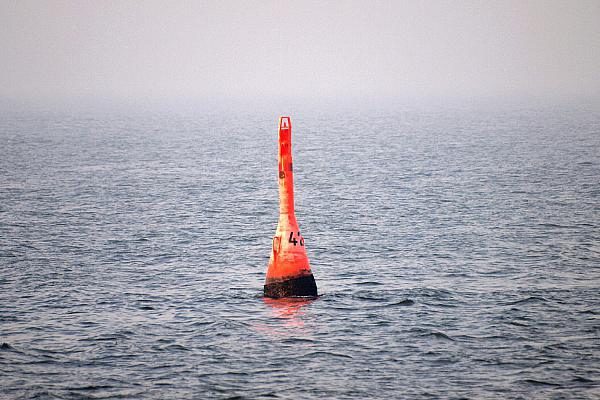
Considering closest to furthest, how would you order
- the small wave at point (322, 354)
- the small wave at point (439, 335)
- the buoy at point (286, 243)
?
the small wave at point (322, 354) → the small wave at point (439, 335) → the buoy at point (286, 243)

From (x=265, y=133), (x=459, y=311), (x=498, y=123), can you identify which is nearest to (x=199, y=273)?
(x=459, y=311)

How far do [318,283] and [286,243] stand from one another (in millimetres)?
5316

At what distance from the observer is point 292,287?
30.6 metres

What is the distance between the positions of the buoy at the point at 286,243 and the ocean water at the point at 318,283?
831mm

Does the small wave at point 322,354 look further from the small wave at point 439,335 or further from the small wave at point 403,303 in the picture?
the small wave at point 403,303

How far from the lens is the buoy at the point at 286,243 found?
97.6 feet

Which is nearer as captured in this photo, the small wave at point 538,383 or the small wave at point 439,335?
the small wave at point 538,383

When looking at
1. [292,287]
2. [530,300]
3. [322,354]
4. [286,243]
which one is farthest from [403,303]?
[322,354]

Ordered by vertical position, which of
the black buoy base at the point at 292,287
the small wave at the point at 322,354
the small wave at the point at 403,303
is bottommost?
the small wave at the point at 322,354

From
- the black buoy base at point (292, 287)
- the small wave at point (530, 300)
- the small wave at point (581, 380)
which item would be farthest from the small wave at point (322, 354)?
the small wave at point (530, 300)

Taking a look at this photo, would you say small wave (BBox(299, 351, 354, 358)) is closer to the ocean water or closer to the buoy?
the ocean water

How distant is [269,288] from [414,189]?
33032 millimetres

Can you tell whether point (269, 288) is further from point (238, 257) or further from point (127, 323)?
point (238, 257)

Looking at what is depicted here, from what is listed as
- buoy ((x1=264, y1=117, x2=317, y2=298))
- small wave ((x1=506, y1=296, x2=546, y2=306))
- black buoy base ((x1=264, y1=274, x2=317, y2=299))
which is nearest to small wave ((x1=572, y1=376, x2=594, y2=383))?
small wave ((x1=506, y1=296, x2=546, y2=306))
